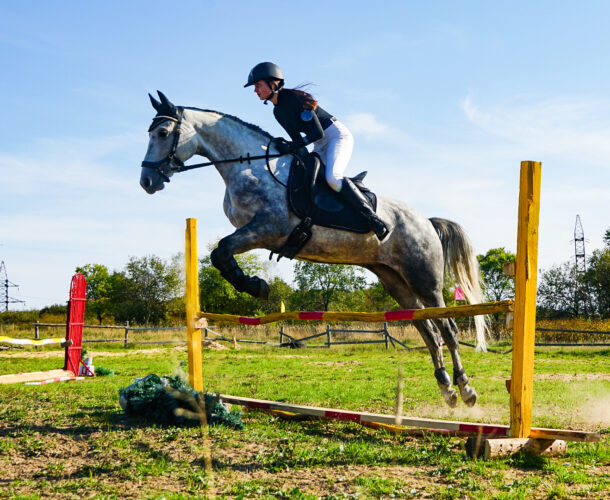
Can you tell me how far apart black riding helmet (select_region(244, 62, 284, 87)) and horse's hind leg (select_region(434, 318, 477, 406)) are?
2937 mm

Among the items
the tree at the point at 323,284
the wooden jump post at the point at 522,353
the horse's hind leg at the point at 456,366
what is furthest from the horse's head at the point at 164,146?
the tree at the point at 323,284

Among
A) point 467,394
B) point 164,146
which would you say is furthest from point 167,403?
point 467,394

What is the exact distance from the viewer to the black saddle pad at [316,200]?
15.6ft

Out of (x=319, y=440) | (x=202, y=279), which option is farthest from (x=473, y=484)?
(x=202, y=279)

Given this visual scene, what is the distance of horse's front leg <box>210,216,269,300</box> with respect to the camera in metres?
4.45

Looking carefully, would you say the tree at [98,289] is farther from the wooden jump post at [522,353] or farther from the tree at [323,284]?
the wooden jump post at [522,353]

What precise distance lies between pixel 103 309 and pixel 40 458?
39.9 metres

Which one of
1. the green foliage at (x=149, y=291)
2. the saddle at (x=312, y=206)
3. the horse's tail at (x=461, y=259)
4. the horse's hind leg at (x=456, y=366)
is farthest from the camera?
the green foliage at (x=149, y=291)

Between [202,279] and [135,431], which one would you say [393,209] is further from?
[202,279]

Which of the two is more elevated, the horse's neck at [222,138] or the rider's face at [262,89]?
the rider's face at [262,89]

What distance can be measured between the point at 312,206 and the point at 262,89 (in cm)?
119

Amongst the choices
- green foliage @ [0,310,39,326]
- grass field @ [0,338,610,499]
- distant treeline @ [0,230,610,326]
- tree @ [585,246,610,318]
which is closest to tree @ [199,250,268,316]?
distant treeline @ [0,230,610,326]

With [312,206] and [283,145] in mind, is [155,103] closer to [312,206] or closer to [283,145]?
[283,145]

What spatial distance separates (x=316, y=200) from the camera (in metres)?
4.80
